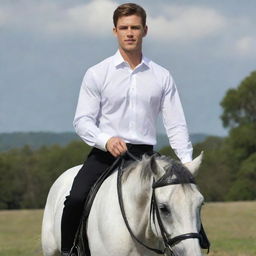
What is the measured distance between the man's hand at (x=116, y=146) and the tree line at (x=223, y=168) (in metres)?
67.2

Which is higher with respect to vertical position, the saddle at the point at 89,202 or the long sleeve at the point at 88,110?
the long sleeve at the point at 88,110

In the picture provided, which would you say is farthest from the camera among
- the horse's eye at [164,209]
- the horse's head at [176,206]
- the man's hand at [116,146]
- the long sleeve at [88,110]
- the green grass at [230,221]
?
the green grass at [230,221]

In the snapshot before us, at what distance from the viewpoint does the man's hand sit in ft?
20.6

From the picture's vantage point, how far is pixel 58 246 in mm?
8055

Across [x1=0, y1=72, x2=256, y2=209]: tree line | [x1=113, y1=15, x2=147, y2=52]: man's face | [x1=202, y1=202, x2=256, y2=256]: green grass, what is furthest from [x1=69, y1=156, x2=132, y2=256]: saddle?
[x1=0, y1=72, x2=256, y2=209]: tree line

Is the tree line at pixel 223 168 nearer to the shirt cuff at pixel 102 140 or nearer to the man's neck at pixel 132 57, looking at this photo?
the man's neck at pixel 132 57

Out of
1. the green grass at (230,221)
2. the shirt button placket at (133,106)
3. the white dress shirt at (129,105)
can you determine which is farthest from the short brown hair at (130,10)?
the green grass at (230,221)

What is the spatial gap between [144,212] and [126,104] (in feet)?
3.42

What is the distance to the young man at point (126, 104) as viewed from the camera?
21.8 ft

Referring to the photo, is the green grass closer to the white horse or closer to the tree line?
the white horse

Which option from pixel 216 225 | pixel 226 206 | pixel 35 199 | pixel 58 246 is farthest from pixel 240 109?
pixel 58 246

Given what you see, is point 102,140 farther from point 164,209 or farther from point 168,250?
point 168,250

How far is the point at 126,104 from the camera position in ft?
21.9

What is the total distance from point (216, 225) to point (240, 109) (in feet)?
172
